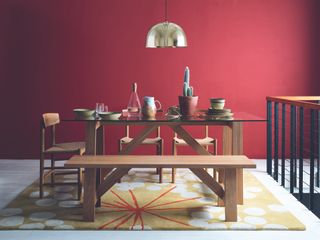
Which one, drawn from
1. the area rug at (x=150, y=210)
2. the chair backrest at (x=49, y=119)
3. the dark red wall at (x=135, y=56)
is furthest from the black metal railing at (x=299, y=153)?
the chair backrest at (x=49, y=119)

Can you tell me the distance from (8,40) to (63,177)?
2084 millimetres

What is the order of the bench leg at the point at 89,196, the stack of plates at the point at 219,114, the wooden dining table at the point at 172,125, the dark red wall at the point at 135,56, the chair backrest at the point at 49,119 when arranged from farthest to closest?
1. the dark red wall at the point at 135,56
2. the chair backrest at the point at 49,119
3. the stack of plates at the point at 219,114
4. the wooden dining table at the point at 172,125
5. the bench leg at the point at 89,196

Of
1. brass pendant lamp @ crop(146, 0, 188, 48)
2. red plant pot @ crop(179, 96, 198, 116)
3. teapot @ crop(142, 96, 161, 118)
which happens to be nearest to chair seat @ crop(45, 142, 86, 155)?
teapot @ crop(142, 96, 161, 118)

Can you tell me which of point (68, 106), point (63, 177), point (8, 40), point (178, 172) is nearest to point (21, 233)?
point (63, 177)

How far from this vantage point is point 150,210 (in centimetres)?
380

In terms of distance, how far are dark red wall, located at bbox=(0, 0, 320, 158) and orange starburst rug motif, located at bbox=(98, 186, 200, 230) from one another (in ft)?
6.89

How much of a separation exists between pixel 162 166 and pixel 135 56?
9.88ft

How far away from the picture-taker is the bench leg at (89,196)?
138 inches

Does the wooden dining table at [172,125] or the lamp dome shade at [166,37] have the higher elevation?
the lamp dome shade at [166,37]

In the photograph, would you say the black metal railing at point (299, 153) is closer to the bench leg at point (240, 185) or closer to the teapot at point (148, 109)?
the bench leg at point (240, 185)

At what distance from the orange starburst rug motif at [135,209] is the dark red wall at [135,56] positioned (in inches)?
82.7

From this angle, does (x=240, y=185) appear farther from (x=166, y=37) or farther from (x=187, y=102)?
(x=166, y=37)

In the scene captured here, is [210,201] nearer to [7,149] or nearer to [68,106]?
[68,106]

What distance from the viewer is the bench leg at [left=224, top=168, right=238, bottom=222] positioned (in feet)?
11.5
